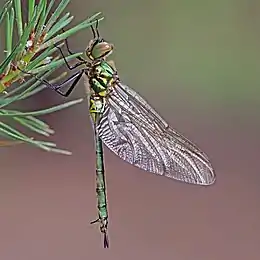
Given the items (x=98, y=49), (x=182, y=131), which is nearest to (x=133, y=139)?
(x=98, y=49)

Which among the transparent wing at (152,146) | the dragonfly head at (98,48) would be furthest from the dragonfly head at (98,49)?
the transparent wing at (152,146)

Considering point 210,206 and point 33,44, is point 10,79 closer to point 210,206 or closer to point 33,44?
point 33,44

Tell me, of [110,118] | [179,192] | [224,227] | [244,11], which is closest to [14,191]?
[179,192]

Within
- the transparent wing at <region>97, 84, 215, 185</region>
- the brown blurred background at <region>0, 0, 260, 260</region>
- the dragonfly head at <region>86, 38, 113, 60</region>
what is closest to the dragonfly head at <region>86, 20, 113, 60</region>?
the dragonfly head at <region>86, 38, 113, 60</region>

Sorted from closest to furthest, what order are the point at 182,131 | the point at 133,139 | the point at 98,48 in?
1. the point at 98,48
2. the point at 133,139
3. the point at 182,131

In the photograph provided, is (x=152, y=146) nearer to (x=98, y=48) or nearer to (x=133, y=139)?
(x=133, y=139)

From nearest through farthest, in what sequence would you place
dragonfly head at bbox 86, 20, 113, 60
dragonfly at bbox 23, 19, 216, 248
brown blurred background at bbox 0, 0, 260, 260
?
dragonfly head at bbox 86, 20, 113, 60 < dragonfly at bbox 23, 19, 216, 248 < brown blurred background at bbox 0, 0, 260, 260

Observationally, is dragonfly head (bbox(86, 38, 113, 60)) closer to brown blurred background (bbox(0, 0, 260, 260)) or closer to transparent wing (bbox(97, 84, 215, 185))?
transparent wing (bbox(97, 84, 215, 185))
